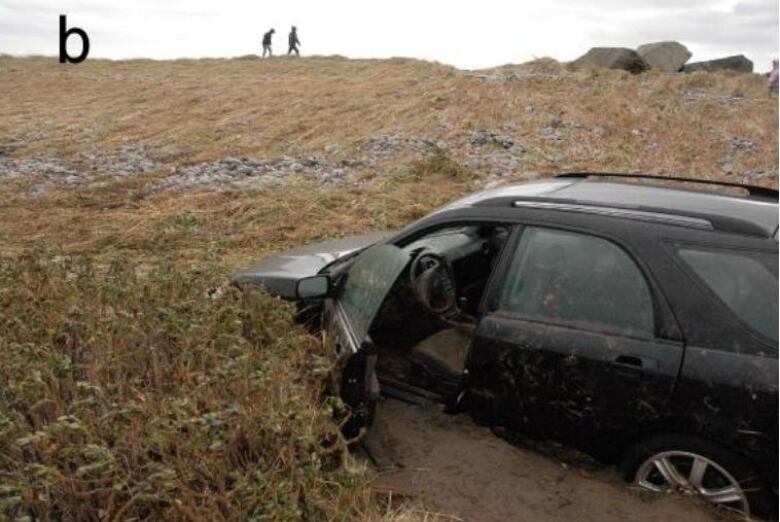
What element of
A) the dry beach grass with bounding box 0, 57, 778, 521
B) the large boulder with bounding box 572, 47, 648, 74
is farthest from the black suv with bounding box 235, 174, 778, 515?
the large boulder with bounding box 572, 47, 648, 74

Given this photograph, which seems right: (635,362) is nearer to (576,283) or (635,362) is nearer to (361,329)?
(576,283)

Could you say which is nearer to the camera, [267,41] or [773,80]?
[773,80]

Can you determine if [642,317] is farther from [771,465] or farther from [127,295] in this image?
[127,295]

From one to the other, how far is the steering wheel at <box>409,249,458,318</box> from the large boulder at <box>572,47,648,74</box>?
19.9 meters

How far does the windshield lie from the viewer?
12.3 feet

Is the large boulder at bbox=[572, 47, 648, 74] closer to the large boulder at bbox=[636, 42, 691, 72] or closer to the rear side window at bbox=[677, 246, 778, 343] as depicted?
the large boulder at bbox=[636, 42, 691, 72]

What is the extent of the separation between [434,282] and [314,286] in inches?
28.5

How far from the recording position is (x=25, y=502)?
9.89 feet

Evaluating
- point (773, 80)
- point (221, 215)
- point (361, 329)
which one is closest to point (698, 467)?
point (361, 329)

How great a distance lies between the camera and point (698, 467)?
128 inches

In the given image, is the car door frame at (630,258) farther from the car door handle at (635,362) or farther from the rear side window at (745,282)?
the rear side window at (745,282)

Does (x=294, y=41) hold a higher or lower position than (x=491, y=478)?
higher

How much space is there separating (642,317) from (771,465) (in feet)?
2.65

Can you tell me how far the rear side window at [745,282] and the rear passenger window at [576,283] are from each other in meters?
0.28
